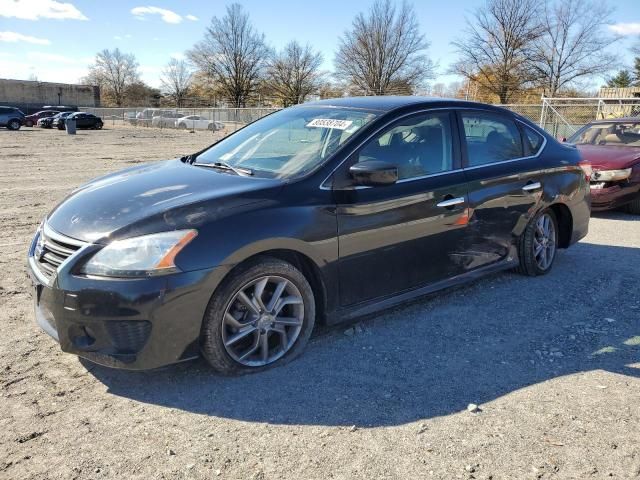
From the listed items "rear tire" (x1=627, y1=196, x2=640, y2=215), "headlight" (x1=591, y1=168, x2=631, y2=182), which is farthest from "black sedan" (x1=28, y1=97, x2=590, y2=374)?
"rear tire" (x1=627, y1=196, x2=640, y2=215)

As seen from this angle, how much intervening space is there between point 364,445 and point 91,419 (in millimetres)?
1461

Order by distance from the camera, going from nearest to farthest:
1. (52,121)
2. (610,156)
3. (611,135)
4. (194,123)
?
(610,156), (611,135), (52,121), (194,123)

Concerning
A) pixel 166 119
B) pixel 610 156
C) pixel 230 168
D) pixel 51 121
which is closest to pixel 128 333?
pixel 230 168

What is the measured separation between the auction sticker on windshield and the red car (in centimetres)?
539

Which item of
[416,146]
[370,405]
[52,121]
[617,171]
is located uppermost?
[52,121]

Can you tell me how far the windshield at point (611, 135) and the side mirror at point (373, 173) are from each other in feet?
24.4

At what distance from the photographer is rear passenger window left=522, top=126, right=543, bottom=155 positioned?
523 cm

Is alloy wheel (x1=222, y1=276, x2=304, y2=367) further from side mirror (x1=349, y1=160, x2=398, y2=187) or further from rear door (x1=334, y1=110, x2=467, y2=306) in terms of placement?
side mirror (x1=349, y1=160, x2=398, y2=187)

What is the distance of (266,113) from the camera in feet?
102

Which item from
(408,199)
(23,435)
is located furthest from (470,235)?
(23,435)

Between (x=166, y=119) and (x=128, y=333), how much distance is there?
160 feet

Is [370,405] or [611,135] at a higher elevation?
[611,135]

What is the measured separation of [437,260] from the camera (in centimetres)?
424

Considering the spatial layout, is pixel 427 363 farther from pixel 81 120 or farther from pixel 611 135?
pixel 81 120
